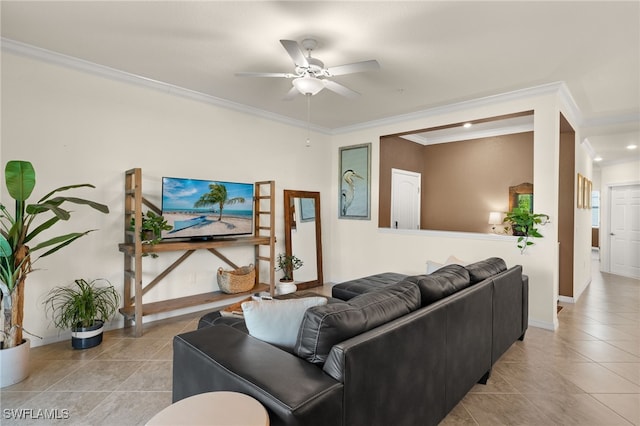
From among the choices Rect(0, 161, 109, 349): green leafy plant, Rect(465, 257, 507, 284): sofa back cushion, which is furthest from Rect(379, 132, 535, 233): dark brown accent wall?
Rect(0, 161, 109, 349): green leafy plant

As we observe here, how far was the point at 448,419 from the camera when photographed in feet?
6.72

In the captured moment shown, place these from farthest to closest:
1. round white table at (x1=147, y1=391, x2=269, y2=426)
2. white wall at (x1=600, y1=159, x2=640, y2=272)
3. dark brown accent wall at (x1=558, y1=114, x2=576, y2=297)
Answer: white wall at (x1=600, y1=159, x2=640, y2=272), dark brown accent wall at (x1=558, y1=114, x2=576, y2=297), round white table at (x1=147, y1=391, x2=269, y2=426)

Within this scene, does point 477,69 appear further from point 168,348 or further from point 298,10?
point 168,348

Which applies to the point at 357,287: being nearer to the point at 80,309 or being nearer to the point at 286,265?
the point at 286,265

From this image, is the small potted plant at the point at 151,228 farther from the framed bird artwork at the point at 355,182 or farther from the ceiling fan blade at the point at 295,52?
the framed bird artwork at the point at 355,182

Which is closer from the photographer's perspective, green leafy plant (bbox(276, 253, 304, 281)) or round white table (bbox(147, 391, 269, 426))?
round white table (bbox(147, 391, 269, 426))

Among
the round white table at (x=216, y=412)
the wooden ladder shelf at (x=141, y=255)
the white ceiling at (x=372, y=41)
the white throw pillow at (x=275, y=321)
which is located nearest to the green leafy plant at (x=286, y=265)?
the wooden ladder shelf at (x=141, y=255)

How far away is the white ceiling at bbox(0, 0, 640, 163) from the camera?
2.30 m

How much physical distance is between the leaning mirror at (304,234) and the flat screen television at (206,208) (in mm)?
810

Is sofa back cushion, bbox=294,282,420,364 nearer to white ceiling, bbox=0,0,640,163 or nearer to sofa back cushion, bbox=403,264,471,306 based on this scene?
sofa back cushion, bbox=403,264,471,306

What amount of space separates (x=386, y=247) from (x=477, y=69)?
2760 millimetres

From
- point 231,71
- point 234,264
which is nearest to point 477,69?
point 231,71

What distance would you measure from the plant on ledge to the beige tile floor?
38.2 inches

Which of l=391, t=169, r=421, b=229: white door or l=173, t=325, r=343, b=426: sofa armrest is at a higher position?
l=391, t=169, r=421, b=229: white door
